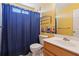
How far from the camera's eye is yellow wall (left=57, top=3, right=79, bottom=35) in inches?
65.6

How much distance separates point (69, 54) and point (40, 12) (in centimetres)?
95

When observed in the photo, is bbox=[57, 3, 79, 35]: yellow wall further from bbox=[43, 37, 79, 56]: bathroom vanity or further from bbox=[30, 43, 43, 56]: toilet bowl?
bbox=[30, 43, 43, 56]: toilet bowl

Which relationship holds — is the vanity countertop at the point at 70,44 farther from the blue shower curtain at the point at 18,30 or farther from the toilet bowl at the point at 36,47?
the blue shower curtain at the point at 18,30

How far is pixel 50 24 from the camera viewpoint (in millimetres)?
1874

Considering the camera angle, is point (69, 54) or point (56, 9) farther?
point (56, 9)

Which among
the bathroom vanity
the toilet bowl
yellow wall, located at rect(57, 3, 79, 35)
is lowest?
the toilet bowl

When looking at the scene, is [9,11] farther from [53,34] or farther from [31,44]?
[53,34]

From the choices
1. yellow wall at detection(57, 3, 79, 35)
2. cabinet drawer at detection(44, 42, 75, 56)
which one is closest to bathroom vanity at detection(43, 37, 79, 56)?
cabinet drawer at detection(44, 42, 75, 56)

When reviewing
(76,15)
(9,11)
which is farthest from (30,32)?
(76,15)

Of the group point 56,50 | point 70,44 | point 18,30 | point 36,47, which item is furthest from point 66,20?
point 18,30

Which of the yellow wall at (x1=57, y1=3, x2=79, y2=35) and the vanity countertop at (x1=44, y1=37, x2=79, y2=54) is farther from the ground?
the yellow wall at (x1=57, y1=3, x2=79, y2=35)

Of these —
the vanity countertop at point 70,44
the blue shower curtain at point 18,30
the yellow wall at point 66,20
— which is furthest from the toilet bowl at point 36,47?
the yellow wall at point 66,20

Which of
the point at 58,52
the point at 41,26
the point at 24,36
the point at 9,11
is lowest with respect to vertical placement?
the point at 58,52

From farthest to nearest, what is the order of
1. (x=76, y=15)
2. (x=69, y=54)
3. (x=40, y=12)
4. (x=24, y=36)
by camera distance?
(x=24, y=36) → (x=40, y=12) → (x=76, y=15) → (x=69, y=54)
